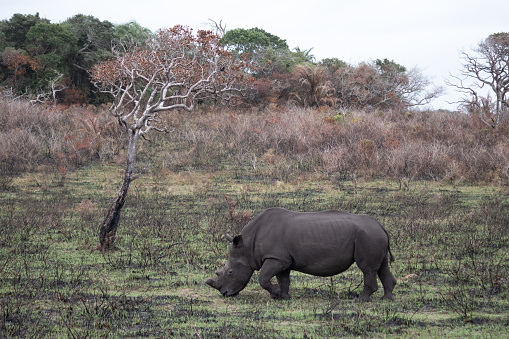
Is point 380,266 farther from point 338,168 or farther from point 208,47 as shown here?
point 338,168

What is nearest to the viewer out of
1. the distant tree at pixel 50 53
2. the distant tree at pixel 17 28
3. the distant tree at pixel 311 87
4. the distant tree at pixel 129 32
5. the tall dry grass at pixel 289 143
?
the tall dry grass at pixel 289 143

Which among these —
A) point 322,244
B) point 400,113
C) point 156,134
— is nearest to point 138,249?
point 322,244

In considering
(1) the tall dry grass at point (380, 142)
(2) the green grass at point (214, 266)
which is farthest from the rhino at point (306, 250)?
(1) the tall dry grass at point (380, 142)

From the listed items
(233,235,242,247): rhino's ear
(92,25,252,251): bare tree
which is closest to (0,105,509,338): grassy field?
(233,235,242,247): rhino's ear

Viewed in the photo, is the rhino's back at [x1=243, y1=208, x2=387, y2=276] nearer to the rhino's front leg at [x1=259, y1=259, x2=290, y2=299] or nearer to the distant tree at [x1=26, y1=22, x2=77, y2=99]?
the rhino's front leg at [x1=259, y1=259, x2=290, y2=299]

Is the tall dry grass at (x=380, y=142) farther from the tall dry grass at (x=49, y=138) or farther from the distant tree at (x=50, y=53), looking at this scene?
the distant tree at (x=50, y=53)

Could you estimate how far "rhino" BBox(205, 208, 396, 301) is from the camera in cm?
721

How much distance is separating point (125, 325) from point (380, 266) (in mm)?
3216

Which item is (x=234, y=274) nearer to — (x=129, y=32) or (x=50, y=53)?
(x=50, y=53)

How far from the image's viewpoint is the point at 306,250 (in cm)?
734

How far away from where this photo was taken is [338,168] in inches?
816

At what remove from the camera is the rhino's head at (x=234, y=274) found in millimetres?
7531

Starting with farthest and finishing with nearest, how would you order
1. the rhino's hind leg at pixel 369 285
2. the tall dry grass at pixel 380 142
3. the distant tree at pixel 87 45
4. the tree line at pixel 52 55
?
the distant tree at pixel 87 45
the tree line at pixel 52 55
the tall dry grass at pixel 380 142
the rhino's hind leg at pixel 369 285

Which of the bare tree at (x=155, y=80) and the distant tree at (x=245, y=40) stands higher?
the distant tree at (x=245, y=40)
